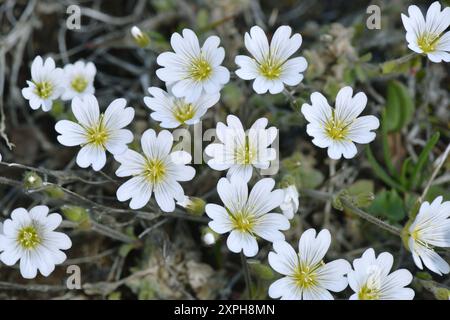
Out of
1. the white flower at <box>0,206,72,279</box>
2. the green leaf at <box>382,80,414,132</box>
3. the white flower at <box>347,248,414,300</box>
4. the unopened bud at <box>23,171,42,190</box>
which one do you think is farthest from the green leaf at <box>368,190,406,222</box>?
the unopened bud at <box>23,171,42,190</box>

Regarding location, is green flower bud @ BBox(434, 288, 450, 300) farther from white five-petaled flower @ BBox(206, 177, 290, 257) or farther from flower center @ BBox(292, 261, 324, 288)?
white five-petaled flower @ BBox(206, 177, 290, 257)

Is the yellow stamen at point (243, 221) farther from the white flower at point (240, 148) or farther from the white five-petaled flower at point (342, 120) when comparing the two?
the white five-petaled flower at point (342, 120)

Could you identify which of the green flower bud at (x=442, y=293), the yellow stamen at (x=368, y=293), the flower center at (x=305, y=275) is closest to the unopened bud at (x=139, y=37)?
the flower center at (x=305, y=275)

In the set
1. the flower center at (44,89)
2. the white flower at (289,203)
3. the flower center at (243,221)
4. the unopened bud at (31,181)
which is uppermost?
the flower center at (44,89)

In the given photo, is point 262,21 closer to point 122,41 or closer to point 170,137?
point 122,41

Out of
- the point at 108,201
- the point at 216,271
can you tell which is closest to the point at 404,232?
the point at 216,271

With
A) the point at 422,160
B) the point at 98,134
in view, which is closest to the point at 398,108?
the point at 422,160
